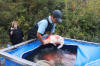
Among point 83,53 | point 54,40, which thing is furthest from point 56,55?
point 83,53

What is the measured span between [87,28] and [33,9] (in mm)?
2523

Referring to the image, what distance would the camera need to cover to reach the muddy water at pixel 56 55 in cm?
303

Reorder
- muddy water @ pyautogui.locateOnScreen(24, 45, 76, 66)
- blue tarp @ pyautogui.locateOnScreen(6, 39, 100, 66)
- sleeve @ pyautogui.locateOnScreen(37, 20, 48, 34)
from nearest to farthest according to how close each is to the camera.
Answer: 1. blue tarp @ pyautogui.locateOnScreen(6, 39, 100, 66)
2. sleeve @ pyautogui.locateOnScreen(37, 20, 48, 34)
3. muddy water @ pyautogui.locateOnScreen(24, 45, 76, 66)

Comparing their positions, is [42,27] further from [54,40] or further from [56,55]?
[56,55]

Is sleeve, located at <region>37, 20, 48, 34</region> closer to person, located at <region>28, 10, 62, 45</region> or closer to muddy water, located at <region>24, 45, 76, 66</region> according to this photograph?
person, located at <region>28, 10, 62, 45</region>

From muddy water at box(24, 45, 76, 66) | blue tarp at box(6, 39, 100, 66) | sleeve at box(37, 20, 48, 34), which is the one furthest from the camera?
muddy water at box(24, 45, 76, 66)

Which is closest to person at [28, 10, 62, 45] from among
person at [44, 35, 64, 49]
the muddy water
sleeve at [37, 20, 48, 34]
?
sleeve at [37, 20, 48, 34]

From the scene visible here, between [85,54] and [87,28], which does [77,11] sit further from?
[85,54]

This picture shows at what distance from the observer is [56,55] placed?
3.22 m

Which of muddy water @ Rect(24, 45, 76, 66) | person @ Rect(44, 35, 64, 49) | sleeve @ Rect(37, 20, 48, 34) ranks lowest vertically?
muddy water @ Rect(24, 45, 76, 66)

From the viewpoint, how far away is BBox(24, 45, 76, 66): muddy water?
303cm

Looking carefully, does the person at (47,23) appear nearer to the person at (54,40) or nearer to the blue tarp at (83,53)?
the person at (54,40)

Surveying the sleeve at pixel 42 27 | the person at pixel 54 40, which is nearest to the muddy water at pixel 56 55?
the person at pixel 54 40

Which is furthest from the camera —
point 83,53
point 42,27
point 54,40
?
point 54,40
